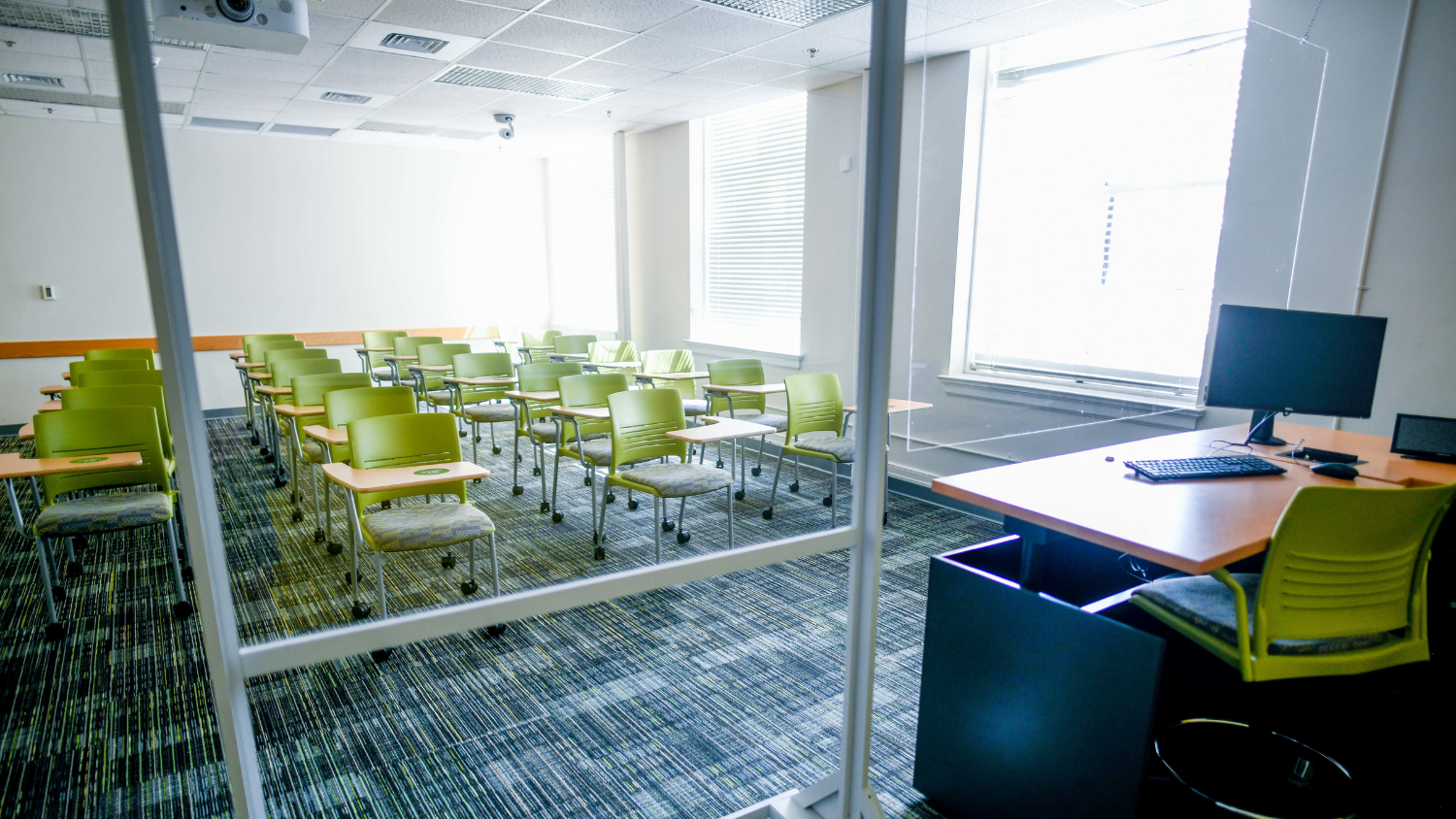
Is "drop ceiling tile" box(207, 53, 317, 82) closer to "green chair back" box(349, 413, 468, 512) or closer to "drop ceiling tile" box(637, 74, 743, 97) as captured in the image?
"drop ceiling tile" box(637, 74, 743, 97)

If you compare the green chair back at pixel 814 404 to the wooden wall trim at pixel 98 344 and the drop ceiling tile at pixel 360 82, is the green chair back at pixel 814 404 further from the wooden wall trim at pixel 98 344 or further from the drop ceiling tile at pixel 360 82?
the wooden wall trim at pixel 98 344

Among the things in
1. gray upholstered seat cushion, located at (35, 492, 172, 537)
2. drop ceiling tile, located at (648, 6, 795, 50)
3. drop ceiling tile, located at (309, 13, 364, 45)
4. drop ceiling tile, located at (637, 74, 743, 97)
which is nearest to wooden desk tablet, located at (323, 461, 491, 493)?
gray upholstered seat cushion, located at (35, 492, 172, 537)

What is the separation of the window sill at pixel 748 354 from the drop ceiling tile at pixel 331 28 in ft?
11.6

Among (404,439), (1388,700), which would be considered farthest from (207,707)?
(1388,700)

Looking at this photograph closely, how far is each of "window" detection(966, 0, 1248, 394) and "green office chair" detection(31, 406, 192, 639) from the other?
416cm

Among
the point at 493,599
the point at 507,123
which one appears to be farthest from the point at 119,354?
the point at 493,599

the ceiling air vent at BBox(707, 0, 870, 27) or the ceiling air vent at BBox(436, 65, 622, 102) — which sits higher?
the ceiling air vent at BBox(436, 65, 622, 102)

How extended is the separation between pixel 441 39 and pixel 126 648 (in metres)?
3.82

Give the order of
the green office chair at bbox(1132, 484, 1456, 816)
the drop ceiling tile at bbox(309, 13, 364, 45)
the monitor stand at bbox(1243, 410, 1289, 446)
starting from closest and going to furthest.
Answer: the green office chair at bbox(1132, 484, 1456, 816), the monitor stand at bbox(1243, 410, 1289, 446), the drop ceiling tile at bbox(309, 13, 364, 45)

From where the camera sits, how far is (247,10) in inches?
157

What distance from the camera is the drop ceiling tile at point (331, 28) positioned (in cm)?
434

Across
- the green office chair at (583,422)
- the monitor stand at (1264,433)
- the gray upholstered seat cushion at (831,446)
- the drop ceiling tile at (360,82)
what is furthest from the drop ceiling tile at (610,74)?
the monitor stand at (1264,433)

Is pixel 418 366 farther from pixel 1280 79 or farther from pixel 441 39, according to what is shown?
pixel 1280 79

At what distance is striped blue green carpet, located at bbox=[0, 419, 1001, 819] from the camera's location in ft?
7.00
